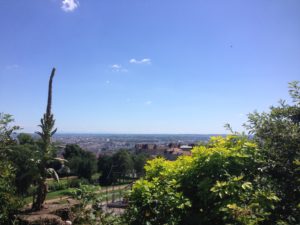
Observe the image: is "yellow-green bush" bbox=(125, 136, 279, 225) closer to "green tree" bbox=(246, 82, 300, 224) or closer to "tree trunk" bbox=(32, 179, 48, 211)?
"green tree" bbox=(246, 82, 300, 224)

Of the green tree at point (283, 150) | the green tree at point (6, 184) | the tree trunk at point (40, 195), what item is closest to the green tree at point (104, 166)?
the tree trunk at point (40, 195)

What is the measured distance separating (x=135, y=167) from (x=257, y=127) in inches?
2252

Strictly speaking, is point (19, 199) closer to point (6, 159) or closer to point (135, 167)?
point (6, 159)

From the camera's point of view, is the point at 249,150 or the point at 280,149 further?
the point at 280,149

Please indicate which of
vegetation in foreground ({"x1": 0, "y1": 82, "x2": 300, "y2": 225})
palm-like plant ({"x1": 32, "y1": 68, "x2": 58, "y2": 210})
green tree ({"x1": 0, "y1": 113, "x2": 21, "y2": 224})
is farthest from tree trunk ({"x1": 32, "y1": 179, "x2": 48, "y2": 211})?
Result: vegetation in foreground ({"x1": 0, "y1": 82, "x2": 300, "y2": 225})

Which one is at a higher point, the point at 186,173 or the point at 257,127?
the point at 257,127

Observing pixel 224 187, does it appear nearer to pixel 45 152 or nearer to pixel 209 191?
pixel 209 191

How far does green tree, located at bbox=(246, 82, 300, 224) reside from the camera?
2.80 m

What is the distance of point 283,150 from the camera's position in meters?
3.28

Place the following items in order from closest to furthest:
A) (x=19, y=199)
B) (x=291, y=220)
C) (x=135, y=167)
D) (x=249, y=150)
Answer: (x=291, y=220), (x=249, y=150), (x=19, y=199), (x=135, y=167)

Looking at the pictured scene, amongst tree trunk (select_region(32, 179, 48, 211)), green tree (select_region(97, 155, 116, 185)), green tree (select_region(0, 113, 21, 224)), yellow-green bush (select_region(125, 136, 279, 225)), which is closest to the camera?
yellow-green bush (select_region(125, 136, 279, 225))

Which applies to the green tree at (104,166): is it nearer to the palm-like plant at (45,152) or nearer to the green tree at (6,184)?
the palm-like plant at (45,152)

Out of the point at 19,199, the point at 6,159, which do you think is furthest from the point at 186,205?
the point at 6,159

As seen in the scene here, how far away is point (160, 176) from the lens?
3256 millimetres
